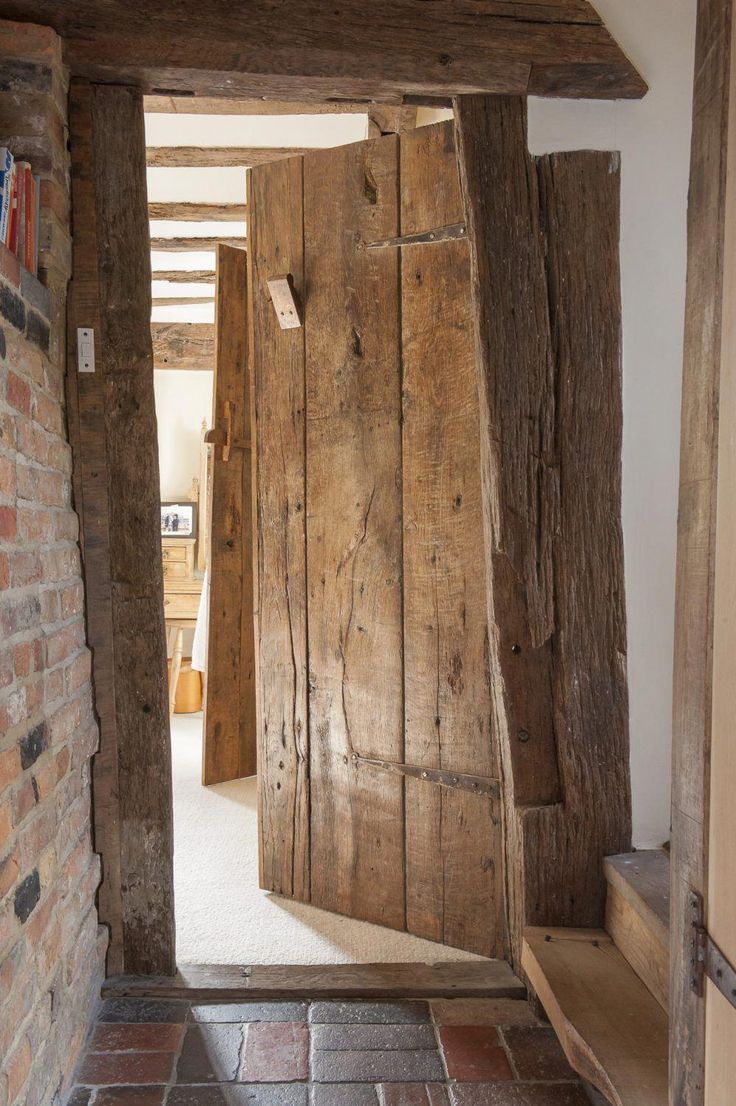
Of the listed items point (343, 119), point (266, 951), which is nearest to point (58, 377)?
point (266, 951)

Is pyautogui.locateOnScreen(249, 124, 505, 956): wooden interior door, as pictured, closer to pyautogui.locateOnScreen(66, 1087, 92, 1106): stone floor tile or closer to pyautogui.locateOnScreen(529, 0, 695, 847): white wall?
pyautogui.locateOnScreen(529, 0, 695, 847): white wall

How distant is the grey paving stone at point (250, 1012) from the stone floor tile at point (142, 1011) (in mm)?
33

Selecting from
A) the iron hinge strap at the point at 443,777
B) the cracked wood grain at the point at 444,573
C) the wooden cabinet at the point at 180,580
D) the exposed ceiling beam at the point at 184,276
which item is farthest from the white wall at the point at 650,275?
the wooden cabinet at the point at 180,580

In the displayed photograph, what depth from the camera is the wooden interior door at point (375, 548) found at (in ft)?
6.49

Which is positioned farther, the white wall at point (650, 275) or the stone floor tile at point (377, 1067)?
the white wall at point (650, 275)

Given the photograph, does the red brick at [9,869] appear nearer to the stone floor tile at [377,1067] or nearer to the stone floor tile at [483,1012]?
the stone floor tile at [377,1067]

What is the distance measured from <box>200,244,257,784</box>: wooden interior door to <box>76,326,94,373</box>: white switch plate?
143cm

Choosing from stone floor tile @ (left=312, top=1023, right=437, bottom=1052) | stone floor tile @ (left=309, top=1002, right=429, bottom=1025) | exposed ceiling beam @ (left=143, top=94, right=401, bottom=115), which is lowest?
stone floor tile @ (left=312, top=1023, right=437, bottom=1052)

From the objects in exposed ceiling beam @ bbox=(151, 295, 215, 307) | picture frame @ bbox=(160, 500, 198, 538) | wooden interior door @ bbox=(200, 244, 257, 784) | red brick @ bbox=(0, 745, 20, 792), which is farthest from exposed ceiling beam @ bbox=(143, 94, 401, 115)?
picture frame @ bbox=(160, 500, 198, 538)


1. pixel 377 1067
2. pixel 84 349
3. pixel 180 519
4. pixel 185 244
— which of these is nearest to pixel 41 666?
pixel 84 349

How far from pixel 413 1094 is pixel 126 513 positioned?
1.33 meters

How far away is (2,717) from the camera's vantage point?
4.13ft

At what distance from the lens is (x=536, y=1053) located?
166 cm

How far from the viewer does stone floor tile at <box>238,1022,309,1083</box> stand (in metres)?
1.58
